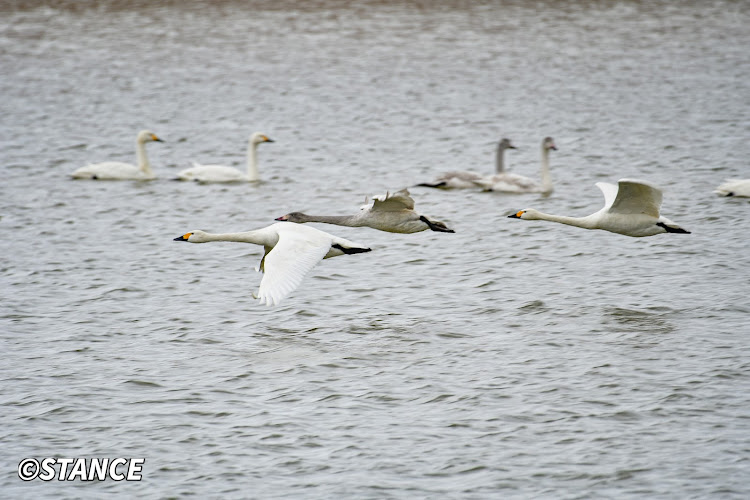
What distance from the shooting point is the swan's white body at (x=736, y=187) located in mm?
15961

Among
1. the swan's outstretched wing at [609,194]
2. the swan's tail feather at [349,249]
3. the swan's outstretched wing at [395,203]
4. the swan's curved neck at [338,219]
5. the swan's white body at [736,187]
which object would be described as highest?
the swan's outstretched wing at [395,203]

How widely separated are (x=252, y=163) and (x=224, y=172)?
0.49 meters

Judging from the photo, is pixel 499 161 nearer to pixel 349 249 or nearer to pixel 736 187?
pixel 736 187

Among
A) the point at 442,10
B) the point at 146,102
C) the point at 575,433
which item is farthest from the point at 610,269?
the point at 442,10

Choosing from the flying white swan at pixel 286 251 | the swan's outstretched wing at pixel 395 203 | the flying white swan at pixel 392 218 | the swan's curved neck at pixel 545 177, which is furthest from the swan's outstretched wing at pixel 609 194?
the swan's curved neck at pixel 545 177

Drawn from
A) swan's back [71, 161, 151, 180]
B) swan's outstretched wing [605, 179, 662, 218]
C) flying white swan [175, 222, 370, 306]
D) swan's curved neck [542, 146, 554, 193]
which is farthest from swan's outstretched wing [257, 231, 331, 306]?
swan's back [71, 161, 151, 180]

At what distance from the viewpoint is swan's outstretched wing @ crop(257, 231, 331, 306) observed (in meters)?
10.0

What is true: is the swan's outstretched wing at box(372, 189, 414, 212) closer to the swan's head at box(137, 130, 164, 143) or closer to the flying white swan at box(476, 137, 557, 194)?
the flying white swan at box(476, 137, 557, 194)

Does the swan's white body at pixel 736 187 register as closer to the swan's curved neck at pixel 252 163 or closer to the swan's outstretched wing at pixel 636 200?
the swan's outstretched wing at pixel 636 200

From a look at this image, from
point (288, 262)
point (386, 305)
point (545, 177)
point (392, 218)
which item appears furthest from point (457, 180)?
point (288, 262)

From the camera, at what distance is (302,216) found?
494 inches

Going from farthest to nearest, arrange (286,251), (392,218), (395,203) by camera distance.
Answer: (392,218), (395,203), (286,251)

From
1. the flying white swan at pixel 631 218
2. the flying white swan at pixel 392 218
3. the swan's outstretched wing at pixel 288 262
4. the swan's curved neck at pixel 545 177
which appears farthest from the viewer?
the swan's curved neck at pixel 545 177

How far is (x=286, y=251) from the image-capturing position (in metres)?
10.8
